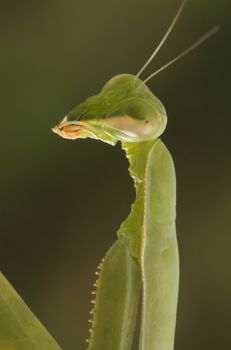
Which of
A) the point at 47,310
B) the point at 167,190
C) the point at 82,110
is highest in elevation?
the point at 82,110

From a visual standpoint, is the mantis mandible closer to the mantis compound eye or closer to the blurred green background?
the mantis compound eye

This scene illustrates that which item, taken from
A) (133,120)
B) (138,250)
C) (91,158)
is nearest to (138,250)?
(138,250)

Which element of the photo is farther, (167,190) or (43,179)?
(43,179)

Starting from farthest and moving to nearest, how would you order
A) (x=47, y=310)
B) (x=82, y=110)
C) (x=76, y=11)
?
(x=76, y=11)
(x=47, y=310)
(x=82, y=110)

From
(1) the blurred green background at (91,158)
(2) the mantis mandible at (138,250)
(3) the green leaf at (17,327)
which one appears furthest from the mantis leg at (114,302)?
(1) the blurred green background at (91,158)

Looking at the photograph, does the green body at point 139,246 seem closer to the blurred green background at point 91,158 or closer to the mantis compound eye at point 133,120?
the mantis compound eye at point 133,120

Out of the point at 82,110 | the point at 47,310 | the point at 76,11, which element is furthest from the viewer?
the point at 76,11

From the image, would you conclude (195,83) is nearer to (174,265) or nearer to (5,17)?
(5,17)

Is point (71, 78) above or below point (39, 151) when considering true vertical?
above

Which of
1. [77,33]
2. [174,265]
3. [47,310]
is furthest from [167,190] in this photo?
[77,33]
